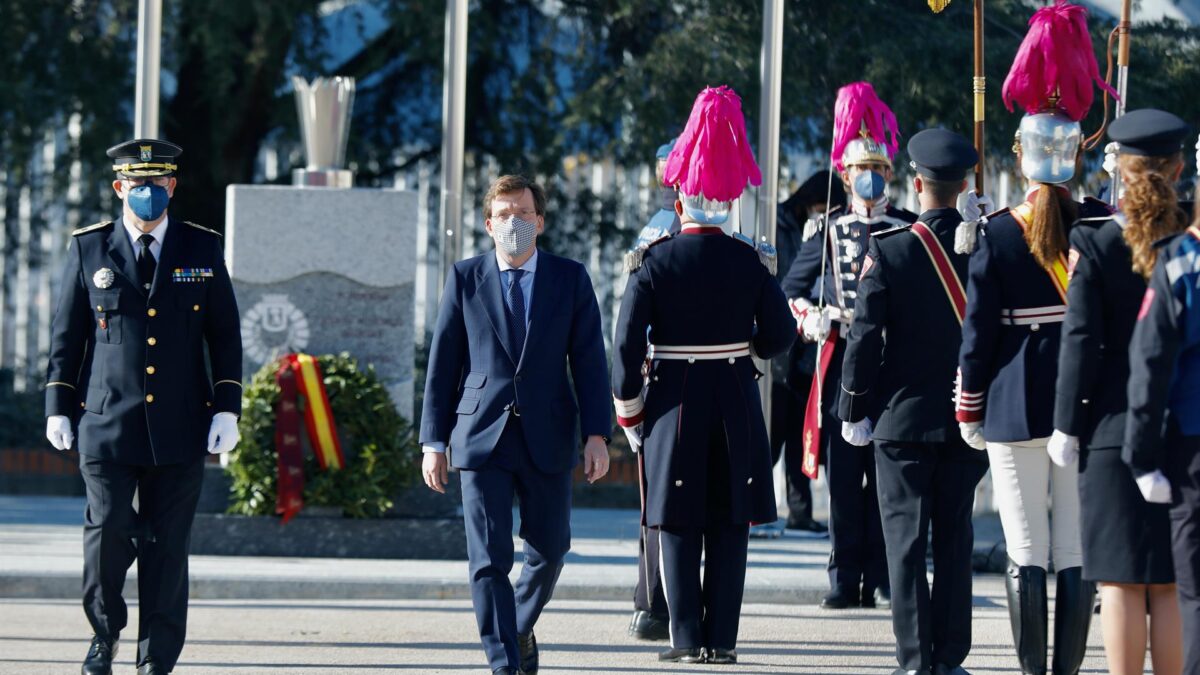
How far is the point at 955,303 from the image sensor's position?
263 inches

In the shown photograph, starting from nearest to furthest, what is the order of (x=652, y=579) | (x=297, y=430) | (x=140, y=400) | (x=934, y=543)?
1. (x=140, y=400)
2. (x=934, y=543)
3. (x=652, y=579)
4. (x=297, y=430)

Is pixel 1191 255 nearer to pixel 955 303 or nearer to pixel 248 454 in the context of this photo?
pixel 955 303

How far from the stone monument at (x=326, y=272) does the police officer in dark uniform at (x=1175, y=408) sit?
5.36 m

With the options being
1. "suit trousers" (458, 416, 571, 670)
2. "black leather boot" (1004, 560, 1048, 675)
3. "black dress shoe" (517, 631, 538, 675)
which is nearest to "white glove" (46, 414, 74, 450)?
"suit trousers" (458, 416, 571, 670)

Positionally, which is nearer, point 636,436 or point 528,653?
point 528,653

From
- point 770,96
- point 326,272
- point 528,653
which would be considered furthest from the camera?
point 770,96

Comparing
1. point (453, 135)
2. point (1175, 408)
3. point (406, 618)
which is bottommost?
point (406, 618)

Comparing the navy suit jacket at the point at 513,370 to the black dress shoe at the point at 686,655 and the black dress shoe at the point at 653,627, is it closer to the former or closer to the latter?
the black dress shoe at the point at 686,655

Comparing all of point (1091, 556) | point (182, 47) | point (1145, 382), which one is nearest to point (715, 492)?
point (1091, 556)

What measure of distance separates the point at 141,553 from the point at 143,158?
134cm

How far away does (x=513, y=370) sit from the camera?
257 inches

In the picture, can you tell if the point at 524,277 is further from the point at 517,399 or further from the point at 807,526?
the point at 807,526

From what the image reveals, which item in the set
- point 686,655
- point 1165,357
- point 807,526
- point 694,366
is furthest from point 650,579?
point 807,526

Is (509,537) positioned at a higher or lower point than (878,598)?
higher
